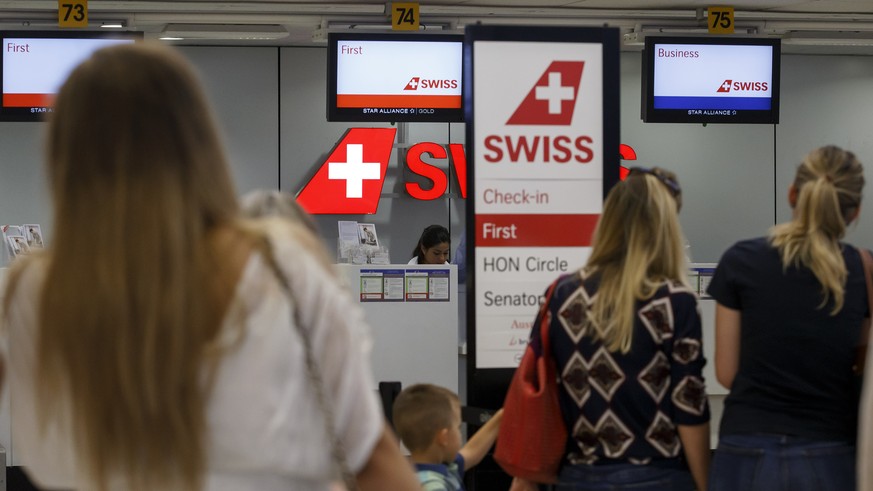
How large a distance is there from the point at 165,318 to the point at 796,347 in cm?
163

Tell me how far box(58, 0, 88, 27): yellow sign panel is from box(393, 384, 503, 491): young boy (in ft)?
17.4

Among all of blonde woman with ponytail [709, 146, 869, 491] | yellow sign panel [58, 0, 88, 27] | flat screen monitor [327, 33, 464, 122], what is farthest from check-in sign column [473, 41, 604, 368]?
yellow sign panel [58, 0, 88, 27]

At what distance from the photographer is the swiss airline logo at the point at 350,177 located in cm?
946

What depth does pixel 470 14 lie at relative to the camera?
25.4 ft

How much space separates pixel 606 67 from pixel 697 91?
435 centimetres

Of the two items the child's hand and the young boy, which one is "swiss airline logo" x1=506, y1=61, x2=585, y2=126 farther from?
the child's hand

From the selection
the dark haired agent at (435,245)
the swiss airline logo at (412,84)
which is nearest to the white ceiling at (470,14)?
the swiss airline logo at (412,84)

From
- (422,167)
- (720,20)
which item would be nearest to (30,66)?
(422,167)

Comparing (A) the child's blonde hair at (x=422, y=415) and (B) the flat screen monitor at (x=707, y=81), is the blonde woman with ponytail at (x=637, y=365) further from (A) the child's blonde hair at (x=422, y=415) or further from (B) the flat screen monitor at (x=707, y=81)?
(B) the flat screen monitor at (x=707, y=81)

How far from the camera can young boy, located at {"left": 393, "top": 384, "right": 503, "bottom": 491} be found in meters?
2.68

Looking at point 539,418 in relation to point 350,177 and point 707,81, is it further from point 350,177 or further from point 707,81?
point 350,177

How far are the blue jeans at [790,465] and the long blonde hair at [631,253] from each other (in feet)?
1.26

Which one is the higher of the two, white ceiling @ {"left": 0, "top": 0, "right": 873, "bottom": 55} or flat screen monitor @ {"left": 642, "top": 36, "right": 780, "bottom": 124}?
white ceiling @ {"left": 0, "top": 0, "right": 873, "bottom": 55}

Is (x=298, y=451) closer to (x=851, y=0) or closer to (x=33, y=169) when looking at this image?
(x=851, y=0)
